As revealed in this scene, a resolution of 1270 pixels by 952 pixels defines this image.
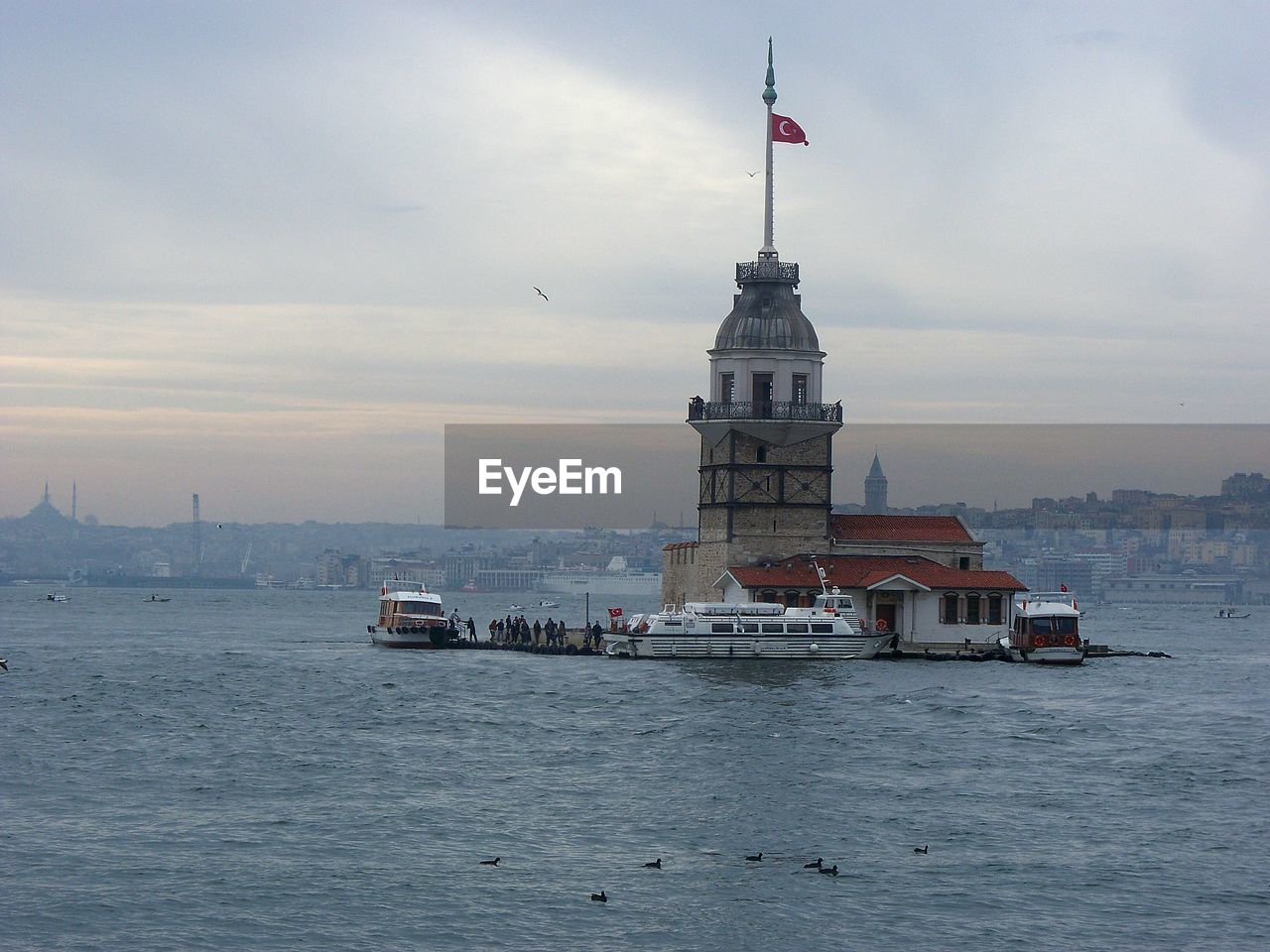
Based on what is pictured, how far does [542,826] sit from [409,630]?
58357mm

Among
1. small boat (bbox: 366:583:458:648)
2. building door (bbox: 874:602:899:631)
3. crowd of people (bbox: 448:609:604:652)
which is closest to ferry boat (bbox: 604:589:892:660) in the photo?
building door (bbox: 874:602:899:631)

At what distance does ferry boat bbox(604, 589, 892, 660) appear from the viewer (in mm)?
79938

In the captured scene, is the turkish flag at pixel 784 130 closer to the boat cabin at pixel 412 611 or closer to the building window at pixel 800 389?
the building window at pixel 800 389

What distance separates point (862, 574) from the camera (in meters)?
86.6

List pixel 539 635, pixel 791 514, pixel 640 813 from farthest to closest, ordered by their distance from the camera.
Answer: pixel 539 635 < pixel 791 514 < pixel 640 813

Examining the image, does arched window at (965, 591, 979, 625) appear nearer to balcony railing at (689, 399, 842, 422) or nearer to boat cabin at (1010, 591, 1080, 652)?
boat cabin at (1010, 591, 1080, 652)

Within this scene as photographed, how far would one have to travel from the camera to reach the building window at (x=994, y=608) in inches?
3403

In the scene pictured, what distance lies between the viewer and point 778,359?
8956 centimetres

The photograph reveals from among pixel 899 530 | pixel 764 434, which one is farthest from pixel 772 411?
pixel 899 530

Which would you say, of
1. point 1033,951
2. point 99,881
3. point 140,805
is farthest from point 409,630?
point 1033,951

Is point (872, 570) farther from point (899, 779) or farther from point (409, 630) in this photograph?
point (899, 779)

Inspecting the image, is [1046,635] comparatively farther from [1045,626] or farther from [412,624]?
[412,624]

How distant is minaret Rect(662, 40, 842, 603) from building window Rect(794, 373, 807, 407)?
1.8 inches

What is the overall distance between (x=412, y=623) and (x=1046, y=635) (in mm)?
33013
